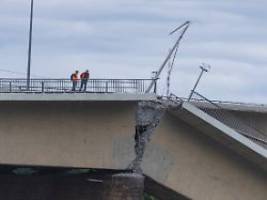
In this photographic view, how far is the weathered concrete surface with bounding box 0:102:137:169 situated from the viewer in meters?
27.7

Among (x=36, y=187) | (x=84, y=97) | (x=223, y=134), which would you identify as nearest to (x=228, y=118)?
(x=223, y=134)

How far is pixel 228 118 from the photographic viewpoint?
3125 centimetres

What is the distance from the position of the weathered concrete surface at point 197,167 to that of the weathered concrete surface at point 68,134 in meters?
0.92

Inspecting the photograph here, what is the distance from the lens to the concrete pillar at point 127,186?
2752 cm

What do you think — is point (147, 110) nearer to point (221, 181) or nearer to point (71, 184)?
point (221, 181)

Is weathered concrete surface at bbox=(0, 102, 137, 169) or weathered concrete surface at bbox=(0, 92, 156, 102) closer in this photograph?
weathered concrete surface at bbox=(0, 92, 156, 102)

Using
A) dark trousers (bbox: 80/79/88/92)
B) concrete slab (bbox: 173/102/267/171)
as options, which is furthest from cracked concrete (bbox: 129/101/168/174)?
dark trousers (bbox: 80/79/88/92)

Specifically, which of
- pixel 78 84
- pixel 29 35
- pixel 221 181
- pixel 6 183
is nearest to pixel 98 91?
pixel 78 84

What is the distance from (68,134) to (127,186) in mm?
2309

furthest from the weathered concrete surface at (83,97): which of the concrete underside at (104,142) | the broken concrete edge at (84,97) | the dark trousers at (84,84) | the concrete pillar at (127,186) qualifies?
the concrete pillar at (127,186)

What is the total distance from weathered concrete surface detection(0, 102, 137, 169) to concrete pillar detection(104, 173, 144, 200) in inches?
14.8

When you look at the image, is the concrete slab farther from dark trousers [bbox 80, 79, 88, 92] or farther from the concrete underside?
dark trousers [bbox 80, 79, 88, 92]

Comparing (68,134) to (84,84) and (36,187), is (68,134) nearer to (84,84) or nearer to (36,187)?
(84,84)

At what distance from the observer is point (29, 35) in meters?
40.8
